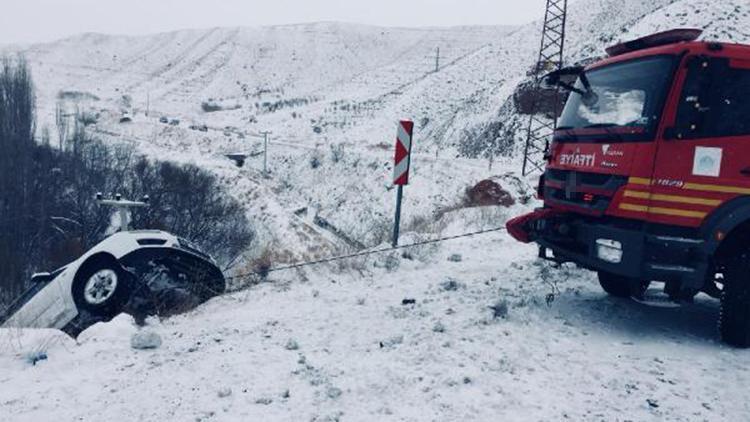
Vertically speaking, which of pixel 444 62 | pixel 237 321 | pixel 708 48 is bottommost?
pixel 237 321

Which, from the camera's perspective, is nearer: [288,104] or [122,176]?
[122,176]

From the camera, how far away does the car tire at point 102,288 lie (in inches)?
217

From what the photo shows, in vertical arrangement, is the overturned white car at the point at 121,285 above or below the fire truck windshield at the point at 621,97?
below

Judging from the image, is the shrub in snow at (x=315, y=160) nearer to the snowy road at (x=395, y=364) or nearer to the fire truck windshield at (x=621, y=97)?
the snowy road at (x=395, y=364)

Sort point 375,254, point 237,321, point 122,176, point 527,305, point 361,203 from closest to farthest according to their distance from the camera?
point 237,321 → point 527,305 → point 375,254 → point 361,203 → point 122,176

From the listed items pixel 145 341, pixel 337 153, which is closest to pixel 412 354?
pixel 145 341

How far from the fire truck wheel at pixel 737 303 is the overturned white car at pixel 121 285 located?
583 cm

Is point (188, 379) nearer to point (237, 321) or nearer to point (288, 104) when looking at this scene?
point (237, 321)

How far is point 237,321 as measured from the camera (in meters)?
5.03

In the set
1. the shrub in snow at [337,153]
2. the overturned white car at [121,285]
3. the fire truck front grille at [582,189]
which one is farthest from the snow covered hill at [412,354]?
the shrub in snow at [337,153]

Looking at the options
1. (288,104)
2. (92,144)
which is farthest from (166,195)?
(288,104)

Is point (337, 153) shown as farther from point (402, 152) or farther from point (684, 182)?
point (684, 182)

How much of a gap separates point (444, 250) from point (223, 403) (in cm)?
565

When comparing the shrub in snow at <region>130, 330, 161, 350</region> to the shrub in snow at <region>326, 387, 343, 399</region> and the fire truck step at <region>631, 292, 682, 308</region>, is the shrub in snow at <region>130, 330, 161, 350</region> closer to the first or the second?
the shrub in snow at <region>326, 387, 343, 399</region>
